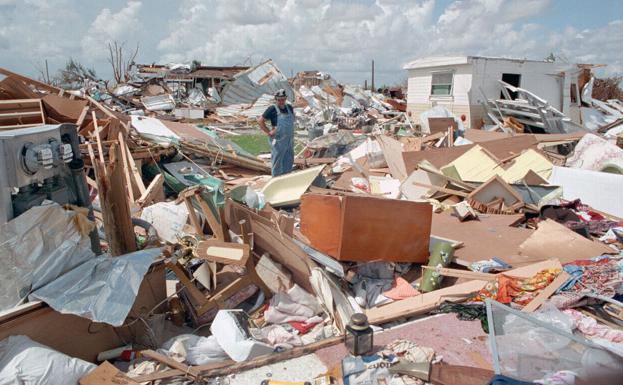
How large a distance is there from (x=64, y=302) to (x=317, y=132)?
1138 cm

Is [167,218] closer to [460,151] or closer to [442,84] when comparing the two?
[460,151]

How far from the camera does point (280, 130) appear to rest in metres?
6.62

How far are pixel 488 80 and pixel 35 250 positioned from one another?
14407mm

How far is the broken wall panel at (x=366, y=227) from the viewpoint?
379 cm

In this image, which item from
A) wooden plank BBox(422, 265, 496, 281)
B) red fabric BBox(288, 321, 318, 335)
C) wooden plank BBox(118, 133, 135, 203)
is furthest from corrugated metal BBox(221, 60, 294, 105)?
red fabric BBox(288, 321, 318, 335)

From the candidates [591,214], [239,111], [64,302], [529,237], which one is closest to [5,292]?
[64,302]

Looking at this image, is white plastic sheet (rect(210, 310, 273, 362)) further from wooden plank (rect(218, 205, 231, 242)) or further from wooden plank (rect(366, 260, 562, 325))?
wooden plank (rect(366, 260, 562, 325))

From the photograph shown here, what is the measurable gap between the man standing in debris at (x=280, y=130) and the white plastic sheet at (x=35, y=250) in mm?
4261

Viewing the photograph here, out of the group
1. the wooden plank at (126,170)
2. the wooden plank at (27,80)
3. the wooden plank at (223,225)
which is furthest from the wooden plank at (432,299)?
the wooden plank at (27,80)

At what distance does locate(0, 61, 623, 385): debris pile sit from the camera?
2355 mm

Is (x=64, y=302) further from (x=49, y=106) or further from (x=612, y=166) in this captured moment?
(x=612, y=166)

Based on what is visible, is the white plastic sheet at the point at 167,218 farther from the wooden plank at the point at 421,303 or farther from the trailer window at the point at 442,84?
the trailer window at the point at 442,84

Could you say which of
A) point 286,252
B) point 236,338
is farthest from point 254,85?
point 236,338

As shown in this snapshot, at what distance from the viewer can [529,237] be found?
453cm
